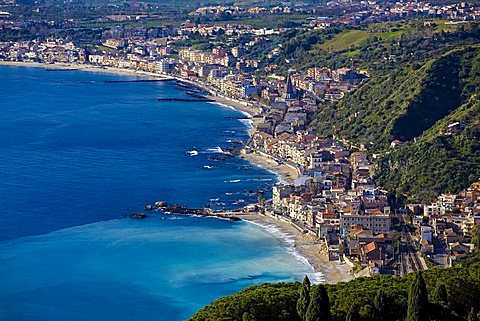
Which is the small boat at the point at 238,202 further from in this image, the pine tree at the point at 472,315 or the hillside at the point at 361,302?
the pine tree at the point at 472,315

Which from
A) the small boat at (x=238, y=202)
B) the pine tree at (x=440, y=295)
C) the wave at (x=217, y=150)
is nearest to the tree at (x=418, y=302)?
the pine tree at (x=440, y=295)

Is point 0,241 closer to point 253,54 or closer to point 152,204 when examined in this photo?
point 152,204

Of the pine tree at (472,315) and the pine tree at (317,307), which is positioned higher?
the pine tree at (317,307)

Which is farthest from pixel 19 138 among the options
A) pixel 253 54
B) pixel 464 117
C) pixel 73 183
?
pixel 253 54

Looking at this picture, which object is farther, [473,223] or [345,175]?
[345,175]

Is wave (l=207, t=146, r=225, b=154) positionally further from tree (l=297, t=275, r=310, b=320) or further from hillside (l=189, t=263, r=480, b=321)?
tree (l=297, t=275, r=310, b=320)

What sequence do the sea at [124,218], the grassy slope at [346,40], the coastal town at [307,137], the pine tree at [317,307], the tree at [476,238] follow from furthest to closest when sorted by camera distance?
the grassy slope at [346,40] → the coastal town at [307,137] → the tree at [476,238] → the sea at [124,218] → the pine tree at [317,307]

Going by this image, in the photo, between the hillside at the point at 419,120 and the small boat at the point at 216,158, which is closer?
the hillside at the point at 419,120

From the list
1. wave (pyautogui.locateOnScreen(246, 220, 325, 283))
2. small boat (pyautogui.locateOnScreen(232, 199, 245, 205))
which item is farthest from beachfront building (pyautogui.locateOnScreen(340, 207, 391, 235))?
small boat (pyautogui.locateOnScreen(232, 199, 245, 205))
